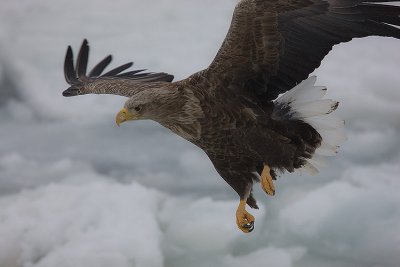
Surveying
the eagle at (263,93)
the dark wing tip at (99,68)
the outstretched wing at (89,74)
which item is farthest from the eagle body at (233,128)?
the dark wing tip at (99,68)

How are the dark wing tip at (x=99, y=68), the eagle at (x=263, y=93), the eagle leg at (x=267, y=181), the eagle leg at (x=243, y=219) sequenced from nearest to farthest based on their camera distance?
the eagle at (x=263, y=93) < the eagle leg at (x=267, y=181) < the eagle leg at (x=243, y=219) < the dark wing tip at (x=99, y=68)

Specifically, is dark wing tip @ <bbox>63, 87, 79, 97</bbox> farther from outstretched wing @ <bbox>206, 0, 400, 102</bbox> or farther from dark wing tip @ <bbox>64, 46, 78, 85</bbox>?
outstretched wing @ <bbox>206, 0, 400, 102</bbox>

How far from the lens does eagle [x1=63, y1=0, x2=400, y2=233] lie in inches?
310

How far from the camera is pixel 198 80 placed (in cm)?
836

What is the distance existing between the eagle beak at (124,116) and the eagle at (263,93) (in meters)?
0.01

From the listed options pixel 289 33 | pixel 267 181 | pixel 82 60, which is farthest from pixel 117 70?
pixel 289 33

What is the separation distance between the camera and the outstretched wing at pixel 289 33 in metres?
7.78

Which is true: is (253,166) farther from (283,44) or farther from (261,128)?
(283,44)

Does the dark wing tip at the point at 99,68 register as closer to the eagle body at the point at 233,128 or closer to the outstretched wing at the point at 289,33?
the eagle body at the point at 233,128

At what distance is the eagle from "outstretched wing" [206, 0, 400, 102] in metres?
0.01

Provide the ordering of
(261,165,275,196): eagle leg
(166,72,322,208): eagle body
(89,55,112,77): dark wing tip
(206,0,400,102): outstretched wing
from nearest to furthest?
(206,0,400,102): outstretched wing
(166,72,322,208): eagle body
(261,165,275,196): eagle leg
(89,55,112,77): dark wing tip

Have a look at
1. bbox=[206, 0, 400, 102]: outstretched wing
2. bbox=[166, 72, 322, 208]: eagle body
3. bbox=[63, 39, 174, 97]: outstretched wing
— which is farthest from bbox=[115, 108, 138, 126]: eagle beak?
bbox=[63, 39, 174, 97]: outstretched wing

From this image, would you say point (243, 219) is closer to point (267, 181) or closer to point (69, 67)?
point (267, 181)

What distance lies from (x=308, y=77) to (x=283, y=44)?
0.64 metres
